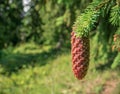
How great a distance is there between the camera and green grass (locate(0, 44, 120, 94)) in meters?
10.3

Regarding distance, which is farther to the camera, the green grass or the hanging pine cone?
the green grass

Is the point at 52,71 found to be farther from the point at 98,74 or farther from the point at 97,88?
the point at 97,88

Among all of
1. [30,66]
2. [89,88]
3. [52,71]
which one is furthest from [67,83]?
[30,66]

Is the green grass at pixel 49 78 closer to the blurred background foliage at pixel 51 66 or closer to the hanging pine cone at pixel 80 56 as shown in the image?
the blurred background foliage at pixel 51 66

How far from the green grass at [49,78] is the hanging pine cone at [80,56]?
7499 mm

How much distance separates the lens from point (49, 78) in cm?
1248

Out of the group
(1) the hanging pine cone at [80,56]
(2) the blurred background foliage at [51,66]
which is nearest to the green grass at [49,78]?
(2) the blurred background foliage at [51,66]

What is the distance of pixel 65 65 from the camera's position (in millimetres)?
14281

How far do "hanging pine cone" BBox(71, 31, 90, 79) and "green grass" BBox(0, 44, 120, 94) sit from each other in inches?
295

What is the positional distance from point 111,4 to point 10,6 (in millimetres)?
15085

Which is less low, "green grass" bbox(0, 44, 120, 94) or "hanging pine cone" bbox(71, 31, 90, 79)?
"hanging pine cone" bbox(71, 31, 90, 79)

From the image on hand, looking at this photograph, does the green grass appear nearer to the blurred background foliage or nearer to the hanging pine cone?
the blurred background foliage

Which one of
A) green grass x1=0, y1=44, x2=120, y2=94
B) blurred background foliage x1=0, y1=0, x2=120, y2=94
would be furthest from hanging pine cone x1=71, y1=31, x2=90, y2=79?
green grass x1=0, y1=44, x2=120, y2=94

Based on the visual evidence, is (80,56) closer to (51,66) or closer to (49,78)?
(49,78)
